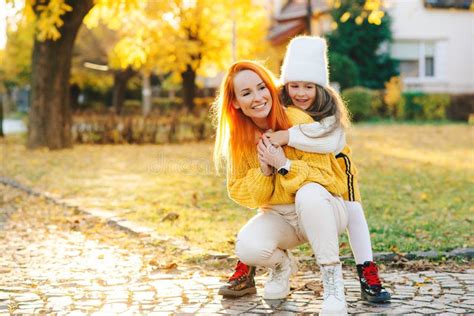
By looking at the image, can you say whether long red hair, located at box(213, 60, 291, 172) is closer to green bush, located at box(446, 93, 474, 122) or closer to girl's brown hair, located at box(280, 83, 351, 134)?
girl's brown hair, located at box(280, 83, 351, 134)

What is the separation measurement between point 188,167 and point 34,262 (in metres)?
7.52

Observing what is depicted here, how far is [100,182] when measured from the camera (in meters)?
11.5

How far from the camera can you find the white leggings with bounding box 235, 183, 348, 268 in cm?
446

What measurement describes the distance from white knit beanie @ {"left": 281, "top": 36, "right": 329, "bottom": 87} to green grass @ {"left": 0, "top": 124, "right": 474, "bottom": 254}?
1859mm

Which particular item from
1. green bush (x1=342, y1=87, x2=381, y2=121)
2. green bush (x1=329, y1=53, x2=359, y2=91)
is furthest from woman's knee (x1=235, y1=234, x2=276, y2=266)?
green bush (x1=329, y1=53, x2=359, y2=91)

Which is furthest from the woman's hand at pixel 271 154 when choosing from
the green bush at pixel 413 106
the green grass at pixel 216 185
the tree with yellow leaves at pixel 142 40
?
the green bush at pixel 413 106

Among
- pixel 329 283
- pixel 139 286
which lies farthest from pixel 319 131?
pixel 139 286

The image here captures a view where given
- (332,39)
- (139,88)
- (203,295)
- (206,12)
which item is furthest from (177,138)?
(139,88)

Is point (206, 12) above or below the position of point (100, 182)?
above

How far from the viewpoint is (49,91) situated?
17531 mm

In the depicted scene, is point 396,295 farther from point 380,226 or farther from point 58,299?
point 380,226

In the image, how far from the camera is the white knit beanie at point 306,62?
480cm

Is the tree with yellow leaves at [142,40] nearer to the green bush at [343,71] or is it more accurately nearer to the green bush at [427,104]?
the green bush at [343,71]

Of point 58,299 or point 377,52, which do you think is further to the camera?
point 377,52
